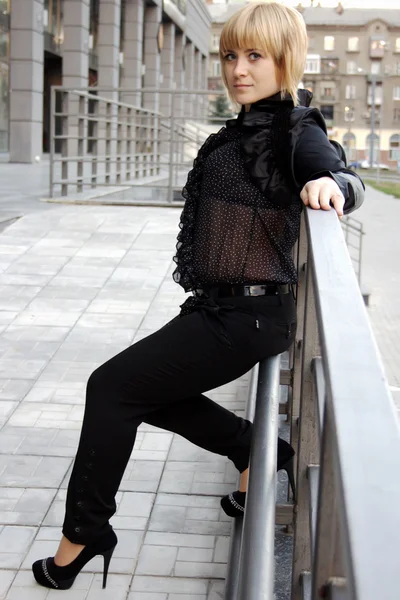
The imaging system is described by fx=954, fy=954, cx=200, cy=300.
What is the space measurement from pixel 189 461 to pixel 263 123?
190cm

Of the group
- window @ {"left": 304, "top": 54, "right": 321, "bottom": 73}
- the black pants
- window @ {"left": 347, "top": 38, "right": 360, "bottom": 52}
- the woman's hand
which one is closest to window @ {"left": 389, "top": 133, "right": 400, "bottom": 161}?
window @ {"left": 347, "top": 38, "right": 360, "bottom": 52}

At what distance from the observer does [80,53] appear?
26578 millimetres

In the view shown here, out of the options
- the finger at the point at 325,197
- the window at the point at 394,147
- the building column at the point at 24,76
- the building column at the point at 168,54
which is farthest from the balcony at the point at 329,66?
the finger at the point at 325,197

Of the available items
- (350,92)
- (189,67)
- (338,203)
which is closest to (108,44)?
(189,67)

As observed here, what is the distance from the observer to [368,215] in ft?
154

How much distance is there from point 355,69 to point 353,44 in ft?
9.34

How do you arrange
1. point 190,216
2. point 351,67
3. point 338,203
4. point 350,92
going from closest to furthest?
point 338,203
point 190,216
point 350,92
point 351,67

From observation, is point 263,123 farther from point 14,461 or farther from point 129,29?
point 129,29

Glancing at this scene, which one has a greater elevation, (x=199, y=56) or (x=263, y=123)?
(x=199, y=56)

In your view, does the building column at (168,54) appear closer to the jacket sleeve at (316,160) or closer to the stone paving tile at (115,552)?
the stone paving tile at (115,552)

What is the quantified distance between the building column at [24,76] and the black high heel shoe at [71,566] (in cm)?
2148

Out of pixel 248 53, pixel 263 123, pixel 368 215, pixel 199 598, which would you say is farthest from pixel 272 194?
pixel 368 215

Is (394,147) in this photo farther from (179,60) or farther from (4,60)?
(4,60)

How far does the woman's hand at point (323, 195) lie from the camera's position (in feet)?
6.93
